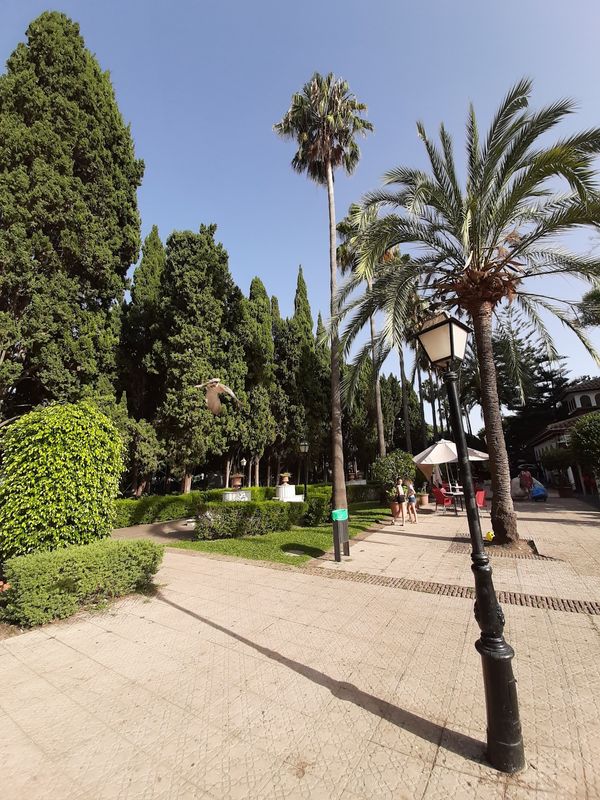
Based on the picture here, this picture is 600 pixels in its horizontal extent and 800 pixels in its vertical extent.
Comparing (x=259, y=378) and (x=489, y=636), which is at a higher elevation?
(x=259, y=378)

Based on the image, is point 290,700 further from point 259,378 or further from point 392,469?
point 259,378

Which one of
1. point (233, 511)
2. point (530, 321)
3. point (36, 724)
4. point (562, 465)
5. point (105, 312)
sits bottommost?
point (36, 724)

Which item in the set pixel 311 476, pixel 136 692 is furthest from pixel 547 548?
pixel 311 476

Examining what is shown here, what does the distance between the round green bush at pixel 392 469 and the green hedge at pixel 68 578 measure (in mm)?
12224

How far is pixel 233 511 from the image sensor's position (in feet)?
36.6

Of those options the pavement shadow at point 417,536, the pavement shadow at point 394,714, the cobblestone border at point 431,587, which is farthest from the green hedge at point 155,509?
the pavement shadow at point 394,714

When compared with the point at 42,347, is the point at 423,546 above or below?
below

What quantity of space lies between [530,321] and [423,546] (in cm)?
747

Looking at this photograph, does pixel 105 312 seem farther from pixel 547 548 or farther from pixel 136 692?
pixel 547 548

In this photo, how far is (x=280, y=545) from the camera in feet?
31.0

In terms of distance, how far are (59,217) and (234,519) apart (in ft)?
48.3

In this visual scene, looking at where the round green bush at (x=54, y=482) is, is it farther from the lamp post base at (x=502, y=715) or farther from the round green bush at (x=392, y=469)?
the round green bush at (x=392, y=469)

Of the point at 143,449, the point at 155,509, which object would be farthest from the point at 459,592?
the point at 143,449

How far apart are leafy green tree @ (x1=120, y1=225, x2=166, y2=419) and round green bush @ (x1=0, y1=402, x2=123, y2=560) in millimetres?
14342
